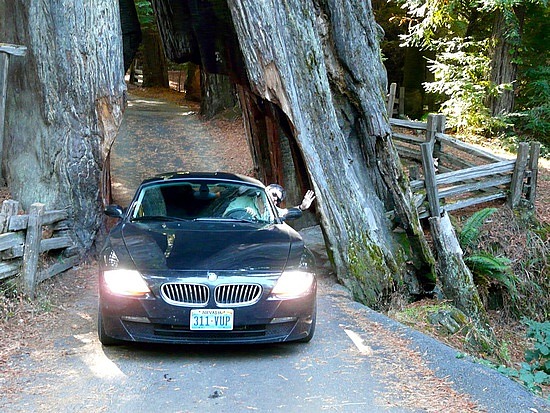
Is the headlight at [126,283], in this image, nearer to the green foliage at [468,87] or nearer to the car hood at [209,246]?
the car hood at [209,246]

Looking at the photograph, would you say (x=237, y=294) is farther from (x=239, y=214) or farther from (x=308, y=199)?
(x=308, y=199)

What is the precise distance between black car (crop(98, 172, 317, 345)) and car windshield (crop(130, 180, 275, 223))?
63cm

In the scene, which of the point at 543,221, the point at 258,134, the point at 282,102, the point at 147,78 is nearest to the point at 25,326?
the point at 282,102

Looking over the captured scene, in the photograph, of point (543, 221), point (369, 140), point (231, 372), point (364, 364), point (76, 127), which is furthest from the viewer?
point (543, 221)

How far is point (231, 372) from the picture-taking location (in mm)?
6035

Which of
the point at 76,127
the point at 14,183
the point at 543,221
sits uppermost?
the point at 76,127

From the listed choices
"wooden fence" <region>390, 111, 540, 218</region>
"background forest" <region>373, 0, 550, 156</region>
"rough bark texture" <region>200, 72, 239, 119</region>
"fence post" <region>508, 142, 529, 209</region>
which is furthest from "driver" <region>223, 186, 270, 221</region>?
"rough bark texture" <region>200, 72, 239, 119</region>

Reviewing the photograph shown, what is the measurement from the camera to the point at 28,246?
27.2 ft

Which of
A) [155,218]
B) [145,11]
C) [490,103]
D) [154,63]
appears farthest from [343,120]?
[154,63]

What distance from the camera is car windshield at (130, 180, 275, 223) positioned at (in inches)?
303

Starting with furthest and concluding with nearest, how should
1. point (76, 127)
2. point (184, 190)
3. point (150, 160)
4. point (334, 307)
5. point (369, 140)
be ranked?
1. point (150, 160)
2. point (369, 140)
3. point (76, 127)
4. point (334, 307)
5. point (184, 190)

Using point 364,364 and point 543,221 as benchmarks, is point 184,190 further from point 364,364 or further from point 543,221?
point 543,221

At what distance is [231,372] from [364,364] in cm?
132

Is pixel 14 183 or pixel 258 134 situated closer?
pixel 14 183
